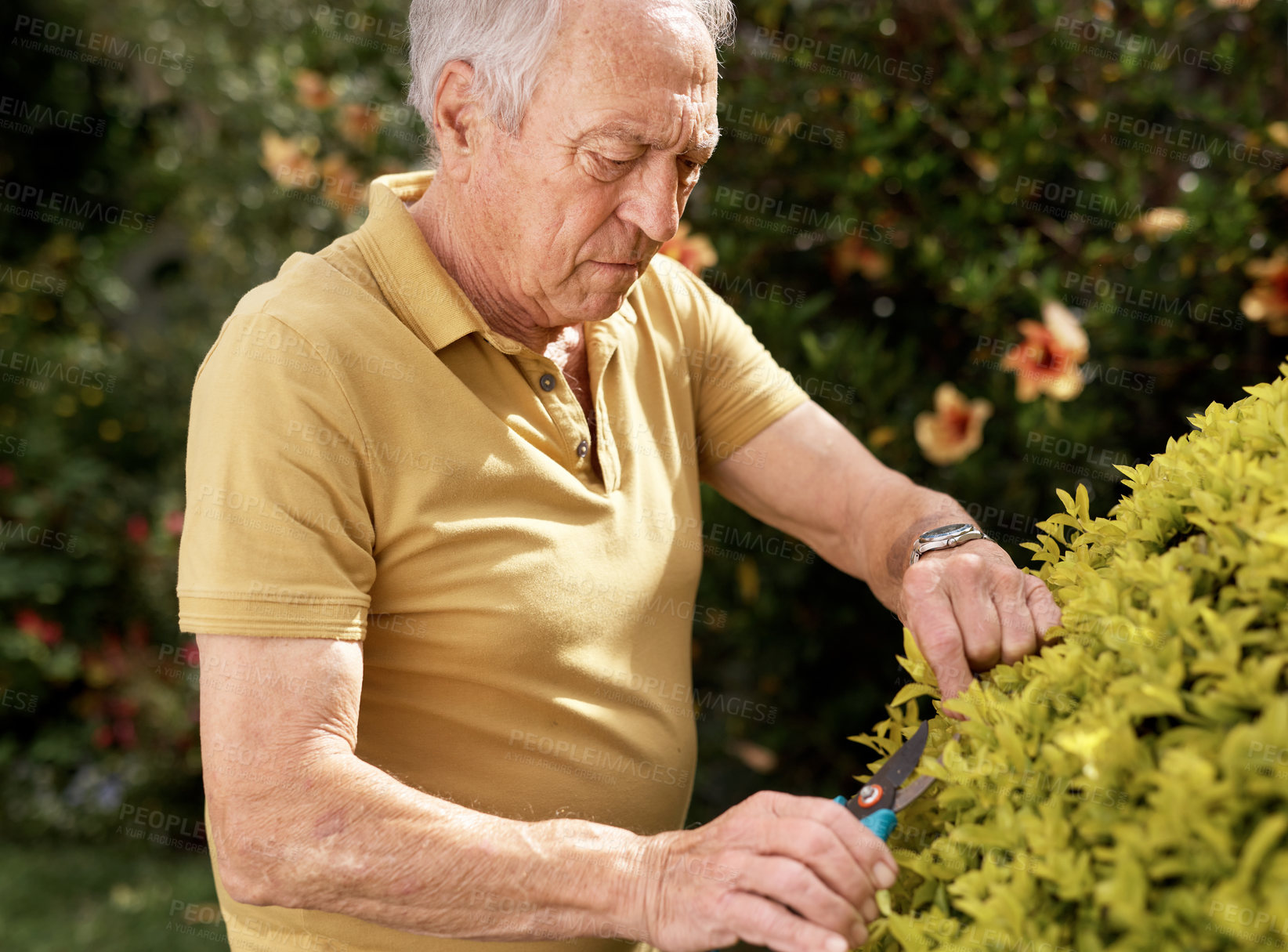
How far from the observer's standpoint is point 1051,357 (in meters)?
2.69

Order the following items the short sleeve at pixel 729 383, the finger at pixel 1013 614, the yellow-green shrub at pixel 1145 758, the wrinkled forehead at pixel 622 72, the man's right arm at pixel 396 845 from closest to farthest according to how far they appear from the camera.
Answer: the yellow-green shrub at pixel 1145 758
the man's right arm at pixel 396 845
the finger at pixel 1013 614
the wrinkled forehead at pixel 622 72
the short sleeve at pixel 729 383

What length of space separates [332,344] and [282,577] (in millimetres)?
376

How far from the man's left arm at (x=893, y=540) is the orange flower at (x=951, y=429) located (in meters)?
0.66

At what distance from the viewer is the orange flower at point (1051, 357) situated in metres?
2.66

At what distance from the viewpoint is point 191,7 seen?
5141 millimetres

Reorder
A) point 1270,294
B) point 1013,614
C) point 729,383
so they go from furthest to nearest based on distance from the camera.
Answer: point 1270,294, point 729,383, point 1013,614

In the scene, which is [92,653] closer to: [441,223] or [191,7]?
[191,7]

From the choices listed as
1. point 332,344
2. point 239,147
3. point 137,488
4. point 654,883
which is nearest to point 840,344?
point 332,344

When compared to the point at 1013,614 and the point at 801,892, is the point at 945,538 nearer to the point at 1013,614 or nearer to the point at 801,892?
the point at 1013,614

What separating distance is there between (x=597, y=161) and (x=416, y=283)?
372 mm

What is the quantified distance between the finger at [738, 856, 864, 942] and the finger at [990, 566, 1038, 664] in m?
0.45

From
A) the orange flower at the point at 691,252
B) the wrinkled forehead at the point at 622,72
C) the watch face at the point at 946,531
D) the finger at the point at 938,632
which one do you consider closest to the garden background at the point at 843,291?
the orange flower at the point at 691,252

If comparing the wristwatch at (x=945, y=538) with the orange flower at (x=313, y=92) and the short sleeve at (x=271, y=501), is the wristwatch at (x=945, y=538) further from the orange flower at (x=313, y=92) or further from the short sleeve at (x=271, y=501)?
the orange flower at (x=313, y=92)

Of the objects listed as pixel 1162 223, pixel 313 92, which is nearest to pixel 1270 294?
pixel 1162 223
